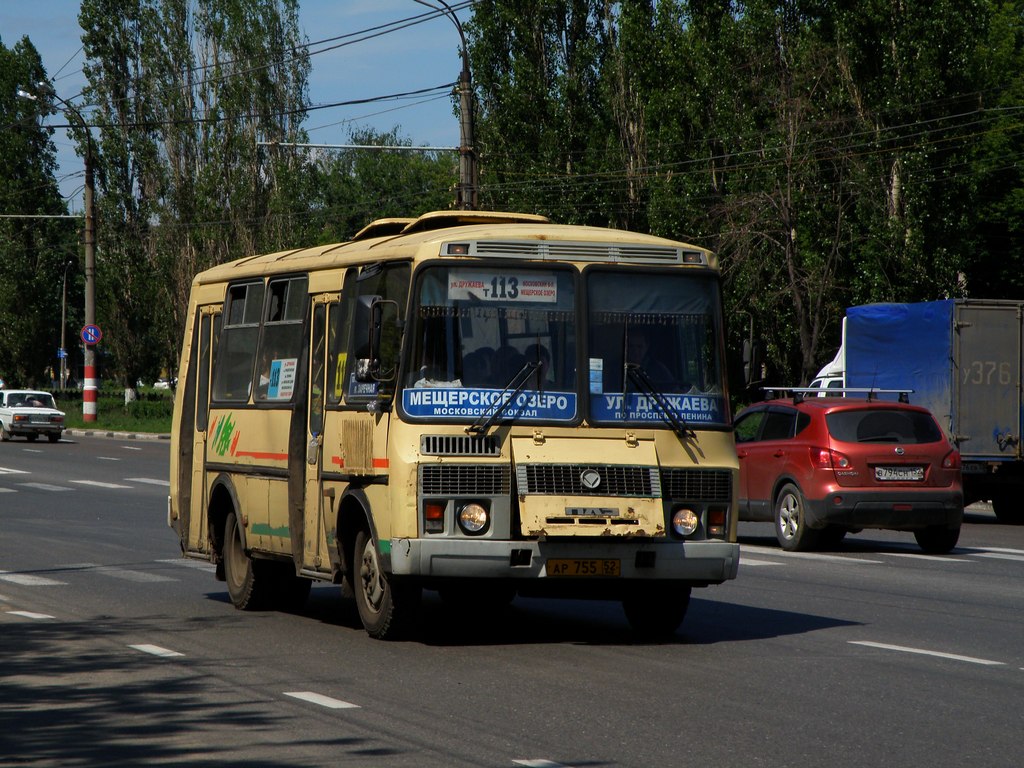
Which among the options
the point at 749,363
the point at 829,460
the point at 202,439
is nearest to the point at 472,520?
the point at 749,363

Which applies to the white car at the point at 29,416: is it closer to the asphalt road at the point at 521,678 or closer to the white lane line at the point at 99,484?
the white lane line at the point at 99,484

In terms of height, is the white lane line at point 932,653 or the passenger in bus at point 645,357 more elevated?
the passenger in bus at point 645,357

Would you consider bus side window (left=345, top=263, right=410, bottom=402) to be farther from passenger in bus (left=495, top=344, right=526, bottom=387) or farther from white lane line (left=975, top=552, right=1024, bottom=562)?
white lane line (left=975, top=552, right=1024, bottom=562)

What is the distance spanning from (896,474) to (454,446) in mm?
9351

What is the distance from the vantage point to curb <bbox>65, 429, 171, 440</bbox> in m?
54.4

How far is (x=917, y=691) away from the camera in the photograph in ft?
29.9

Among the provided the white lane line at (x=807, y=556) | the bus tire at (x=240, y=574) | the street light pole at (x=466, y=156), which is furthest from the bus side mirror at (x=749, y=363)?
the street light pole at (x=466, y=156)

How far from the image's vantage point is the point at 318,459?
11.8 meters

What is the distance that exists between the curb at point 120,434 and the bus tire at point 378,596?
4320 centimetres

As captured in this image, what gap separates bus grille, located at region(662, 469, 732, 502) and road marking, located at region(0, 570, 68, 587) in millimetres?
6495

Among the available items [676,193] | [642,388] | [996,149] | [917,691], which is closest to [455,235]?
[642,388]

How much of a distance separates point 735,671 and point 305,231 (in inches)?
2237

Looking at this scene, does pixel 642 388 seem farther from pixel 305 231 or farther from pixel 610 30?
pixel 305 231

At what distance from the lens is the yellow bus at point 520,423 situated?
1043 cm
